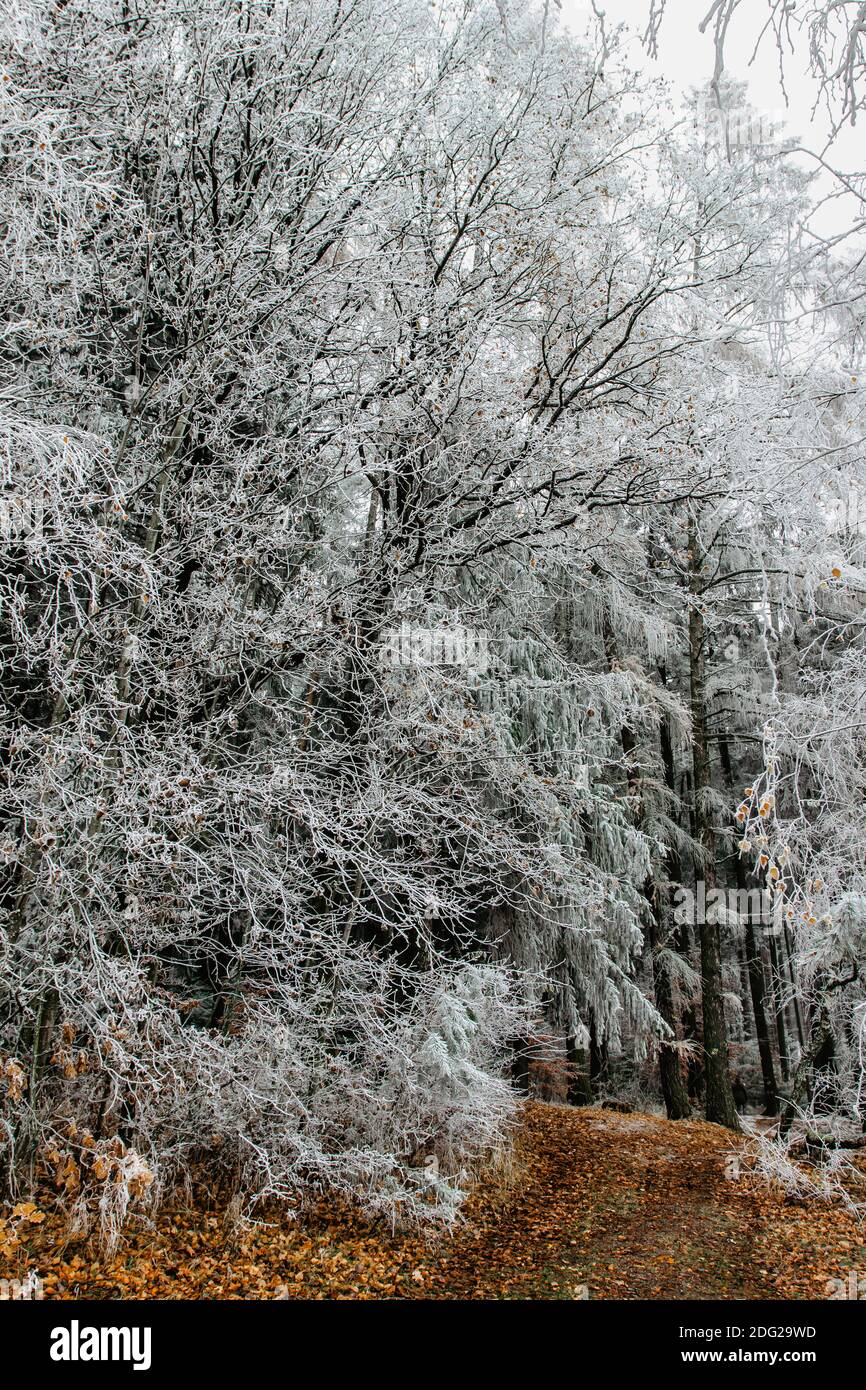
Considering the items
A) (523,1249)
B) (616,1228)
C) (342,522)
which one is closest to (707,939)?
(616,1228)

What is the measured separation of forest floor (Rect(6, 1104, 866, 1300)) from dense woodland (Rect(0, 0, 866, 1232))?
0.27 meters

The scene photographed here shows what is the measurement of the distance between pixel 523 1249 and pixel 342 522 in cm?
630

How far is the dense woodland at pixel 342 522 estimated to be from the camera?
4441 millimetres

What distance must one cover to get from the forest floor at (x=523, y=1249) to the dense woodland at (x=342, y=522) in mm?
267

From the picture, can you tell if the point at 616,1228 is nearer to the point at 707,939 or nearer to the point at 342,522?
the point at 707,939

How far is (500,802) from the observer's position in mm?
7852

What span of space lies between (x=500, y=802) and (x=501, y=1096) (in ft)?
8.38

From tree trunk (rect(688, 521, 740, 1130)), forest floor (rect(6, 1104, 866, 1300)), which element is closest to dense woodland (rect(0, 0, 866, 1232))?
forest floor (rect(6, 1104, 866, 1300))

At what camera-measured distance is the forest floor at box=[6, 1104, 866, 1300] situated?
14.2ft

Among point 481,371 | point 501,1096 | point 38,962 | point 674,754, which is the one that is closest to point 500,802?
Answer: point 501,1096

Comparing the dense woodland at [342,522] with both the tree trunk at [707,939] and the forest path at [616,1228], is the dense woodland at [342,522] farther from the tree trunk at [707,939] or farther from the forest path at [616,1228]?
the tree trunk at [707,939]

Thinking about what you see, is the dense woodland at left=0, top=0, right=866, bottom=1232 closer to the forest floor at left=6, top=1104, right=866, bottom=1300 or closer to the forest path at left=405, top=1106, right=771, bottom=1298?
the forest floor at left=6, top=1104, right=866, bottom=1300
